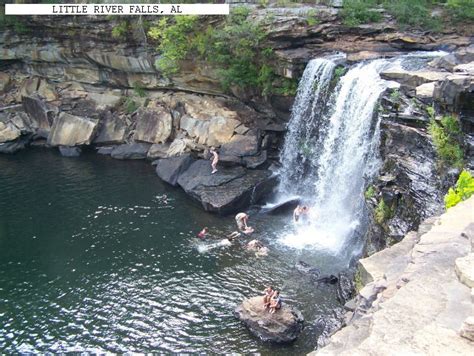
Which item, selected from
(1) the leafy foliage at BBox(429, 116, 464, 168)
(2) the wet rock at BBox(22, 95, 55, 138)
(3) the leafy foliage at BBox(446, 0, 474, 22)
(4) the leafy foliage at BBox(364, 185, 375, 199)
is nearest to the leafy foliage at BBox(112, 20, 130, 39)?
(2) the wet rock at BBox(22, 95, 55, 138)

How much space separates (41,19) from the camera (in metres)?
34.0

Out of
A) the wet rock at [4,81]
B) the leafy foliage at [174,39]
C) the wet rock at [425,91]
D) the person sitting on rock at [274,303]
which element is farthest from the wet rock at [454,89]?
the wet rock at [4,81]

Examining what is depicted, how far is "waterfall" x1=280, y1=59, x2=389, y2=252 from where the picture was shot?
71.5ft

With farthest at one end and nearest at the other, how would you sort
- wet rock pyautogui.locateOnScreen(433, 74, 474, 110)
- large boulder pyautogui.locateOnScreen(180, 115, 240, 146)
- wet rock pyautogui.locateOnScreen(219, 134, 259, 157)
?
large boulder pyautogui.locateOnScreen(180, 115, 240, 146) < wet rock pyautogui.locateOnScreen(219, 134, 259, 157) < wet rock pyautogui.locateOnScreen(433, 74, 474, 110)

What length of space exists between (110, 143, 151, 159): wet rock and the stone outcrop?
77.0 feet

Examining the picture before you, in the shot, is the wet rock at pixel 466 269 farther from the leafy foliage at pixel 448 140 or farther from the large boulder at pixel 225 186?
the large boulder at pixel 225 186

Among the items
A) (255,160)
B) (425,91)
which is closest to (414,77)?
(425,91)

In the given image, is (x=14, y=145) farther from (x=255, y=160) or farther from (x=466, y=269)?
(x=466, y=269)

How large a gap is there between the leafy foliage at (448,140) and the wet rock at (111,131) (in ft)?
74.5

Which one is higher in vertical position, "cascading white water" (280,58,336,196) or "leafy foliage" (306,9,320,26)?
"leafy foliage" (306,9,320,26)

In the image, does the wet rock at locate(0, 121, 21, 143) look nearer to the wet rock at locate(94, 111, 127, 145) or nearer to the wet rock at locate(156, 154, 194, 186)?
the wet rock at locate(94, 111, 127, 145)

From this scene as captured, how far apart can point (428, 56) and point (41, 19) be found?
2462cm

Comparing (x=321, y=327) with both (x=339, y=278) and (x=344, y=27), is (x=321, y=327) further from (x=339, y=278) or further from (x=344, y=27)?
(x=344, y=27)

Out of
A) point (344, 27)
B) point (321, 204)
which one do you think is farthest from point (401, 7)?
point (321, 204)
